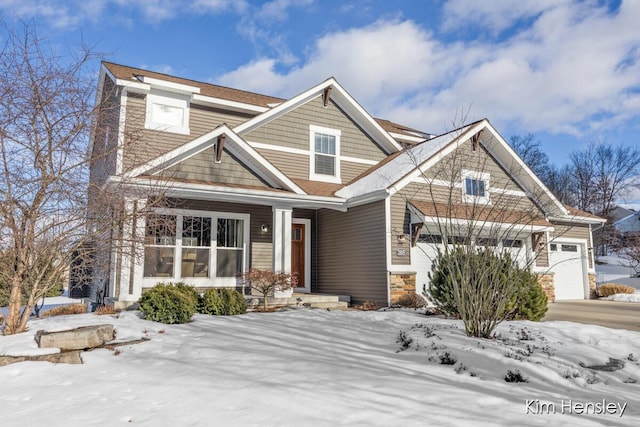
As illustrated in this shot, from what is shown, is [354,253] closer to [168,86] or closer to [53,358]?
[168,86]

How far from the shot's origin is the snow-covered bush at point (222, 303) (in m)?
8.71

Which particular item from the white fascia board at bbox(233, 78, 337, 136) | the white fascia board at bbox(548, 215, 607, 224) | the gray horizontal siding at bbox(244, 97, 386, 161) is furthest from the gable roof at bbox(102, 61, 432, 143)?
the white fascia board at bbox(548, 215, 607, 224)

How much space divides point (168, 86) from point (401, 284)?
8549mm

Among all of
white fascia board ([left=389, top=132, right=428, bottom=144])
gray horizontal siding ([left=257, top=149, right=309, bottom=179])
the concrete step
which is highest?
white fascia board ([left=389, top=132, right=428, bottom=144])

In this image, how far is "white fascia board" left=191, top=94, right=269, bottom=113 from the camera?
1307 centimetres

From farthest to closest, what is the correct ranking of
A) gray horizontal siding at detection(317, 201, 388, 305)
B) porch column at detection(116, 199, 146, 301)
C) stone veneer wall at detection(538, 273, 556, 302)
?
stone veneer wall at detection(538, 273, 556, 302), gray horizontal siding at detection(317, 201, 388, 305), porch column at detection(116, 199, 146, 301)

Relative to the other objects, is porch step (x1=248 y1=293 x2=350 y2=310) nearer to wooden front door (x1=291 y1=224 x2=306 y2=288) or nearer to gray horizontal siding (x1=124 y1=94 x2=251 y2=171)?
wooden front door (x1=291 y1=224 x2=306 y2=288)

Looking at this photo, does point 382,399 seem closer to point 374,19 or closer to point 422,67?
point 374,19

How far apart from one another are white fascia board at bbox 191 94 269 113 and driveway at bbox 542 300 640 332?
1009cm

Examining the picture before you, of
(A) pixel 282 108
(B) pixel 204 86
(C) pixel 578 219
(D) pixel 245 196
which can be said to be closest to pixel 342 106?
(A) pixel 282 108

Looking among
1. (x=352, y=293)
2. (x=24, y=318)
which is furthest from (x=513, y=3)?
(x=24, y=318)

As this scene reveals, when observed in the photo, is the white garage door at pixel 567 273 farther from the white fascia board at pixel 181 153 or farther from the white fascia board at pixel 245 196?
the white fascia board at pixel 181 153

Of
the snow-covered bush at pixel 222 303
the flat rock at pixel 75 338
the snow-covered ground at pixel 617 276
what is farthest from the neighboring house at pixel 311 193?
the flat rock at pixel 75 338

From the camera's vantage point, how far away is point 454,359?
513cm
